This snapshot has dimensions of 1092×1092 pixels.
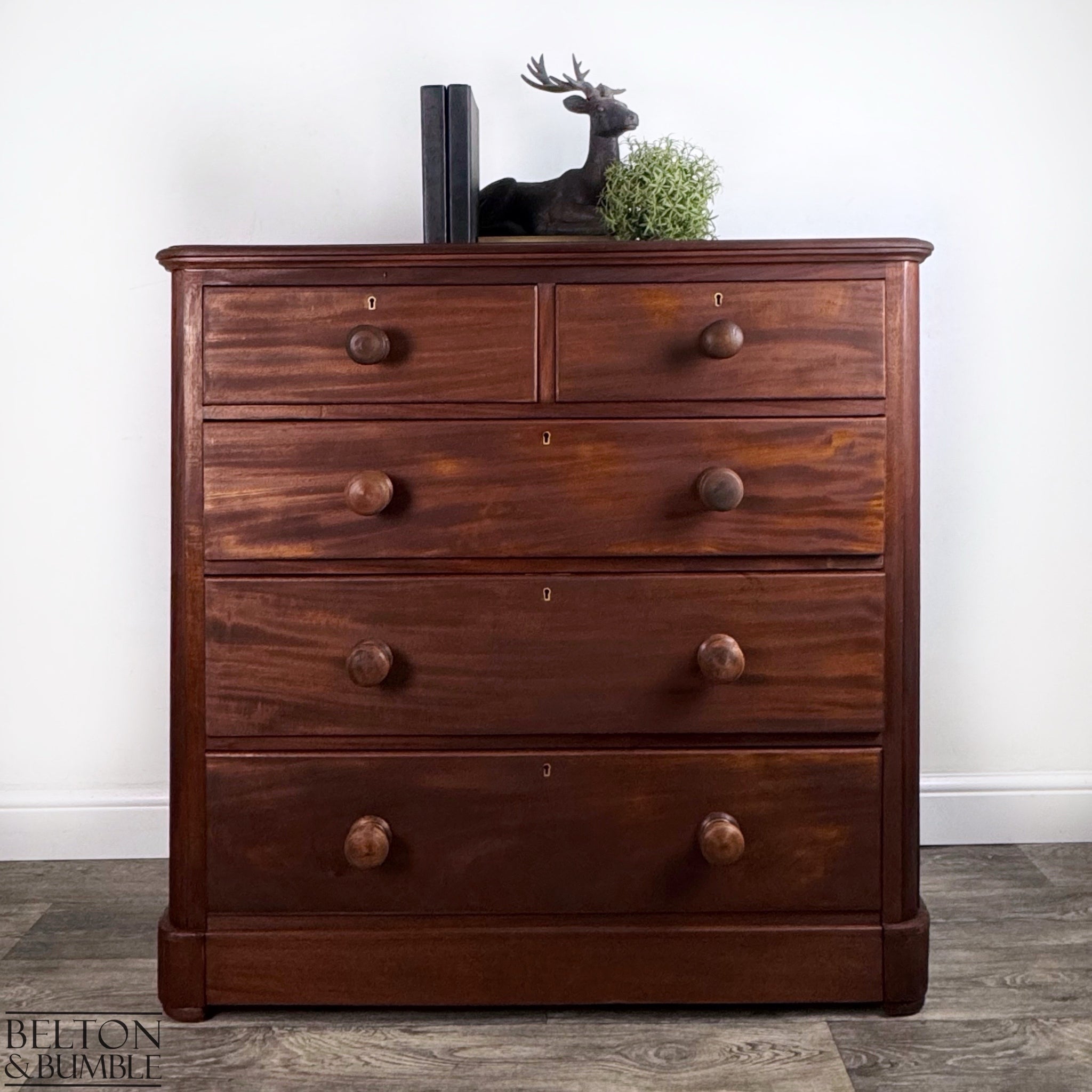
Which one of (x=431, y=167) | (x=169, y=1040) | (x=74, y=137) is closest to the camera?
(x=169, y=1040)

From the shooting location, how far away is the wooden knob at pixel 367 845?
1.33 meters

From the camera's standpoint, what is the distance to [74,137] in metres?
1.91

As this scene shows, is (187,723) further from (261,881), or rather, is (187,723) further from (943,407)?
(943,407)

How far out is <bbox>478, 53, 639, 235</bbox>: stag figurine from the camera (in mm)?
1599

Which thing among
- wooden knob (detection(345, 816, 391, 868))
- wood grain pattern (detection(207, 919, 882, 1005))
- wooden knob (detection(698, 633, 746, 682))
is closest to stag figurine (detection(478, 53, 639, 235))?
wooden knob (detection(698, 633, 746, 682))

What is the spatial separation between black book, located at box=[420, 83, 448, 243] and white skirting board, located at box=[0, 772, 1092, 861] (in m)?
1.15

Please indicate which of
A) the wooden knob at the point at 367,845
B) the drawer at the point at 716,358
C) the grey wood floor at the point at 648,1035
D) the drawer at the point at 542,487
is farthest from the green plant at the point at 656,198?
the grey wood floor at the point at 648,1035

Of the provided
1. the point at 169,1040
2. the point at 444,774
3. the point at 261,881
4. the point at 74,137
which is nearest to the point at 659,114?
the point at 74,137

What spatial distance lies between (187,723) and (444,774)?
0.33 m

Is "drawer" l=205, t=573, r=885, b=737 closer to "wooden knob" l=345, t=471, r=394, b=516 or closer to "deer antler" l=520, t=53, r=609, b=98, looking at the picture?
"wooden knob" l=345, t=471, r=394, b=516

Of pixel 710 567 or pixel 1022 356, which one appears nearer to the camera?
pixel 710 567

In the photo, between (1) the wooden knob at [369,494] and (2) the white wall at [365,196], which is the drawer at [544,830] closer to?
(1) the wooden knob at [369,494]

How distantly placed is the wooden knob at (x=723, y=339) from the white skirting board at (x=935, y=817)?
1074mm

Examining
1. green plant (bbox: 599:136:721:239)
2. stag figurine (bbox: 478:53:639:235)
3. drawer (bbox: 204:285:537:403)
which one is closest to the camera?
drawer (bbox: 204:285:537:403)
